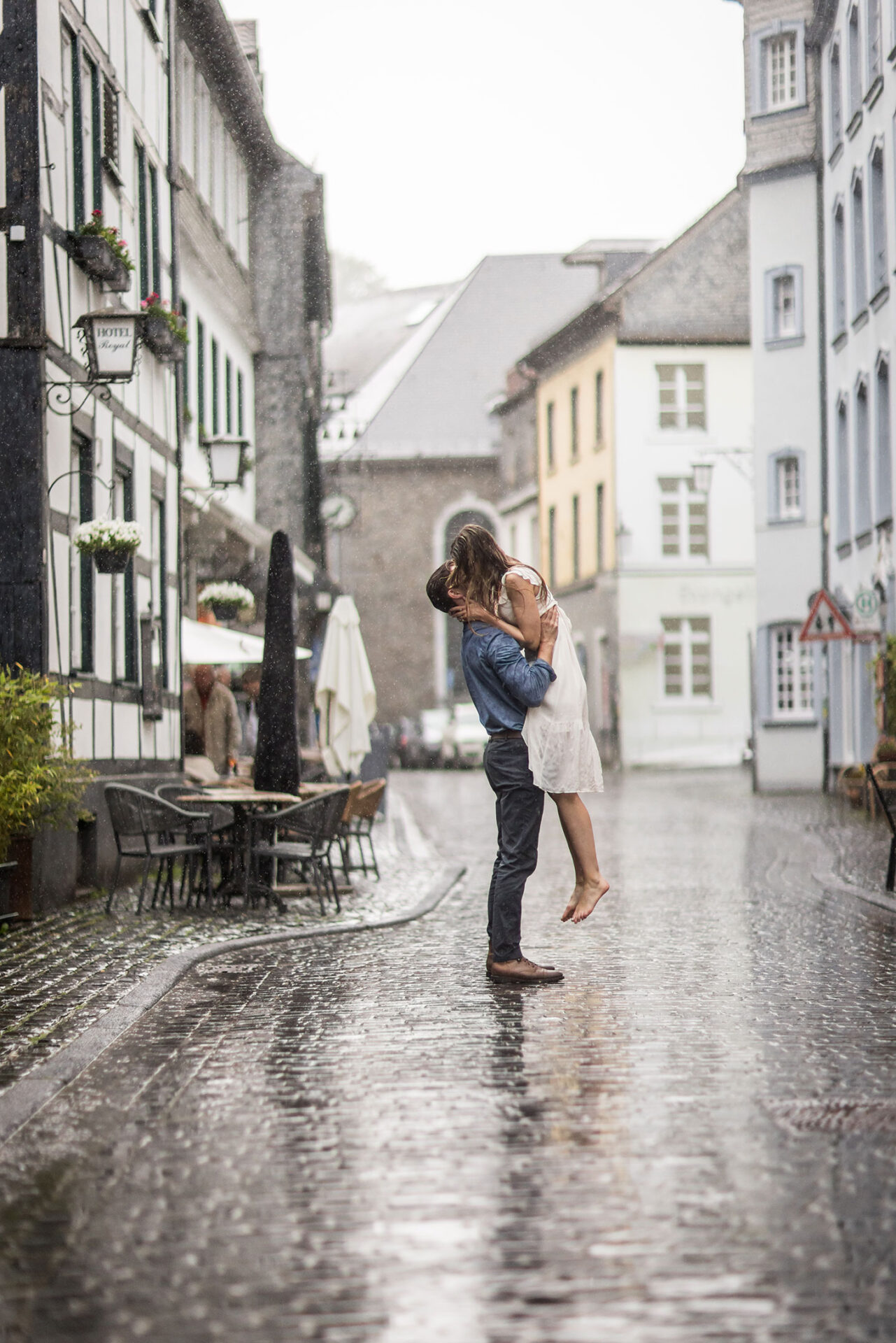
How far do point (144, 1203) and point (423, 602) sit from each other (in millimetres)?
59207

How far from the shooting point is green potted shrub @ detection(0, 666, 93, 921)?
11.6 metres

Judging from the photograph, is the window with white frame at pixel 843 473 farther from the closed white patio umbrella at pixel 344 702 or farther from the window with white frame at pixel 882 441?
the closed white patio umbrella at pixel 344 702

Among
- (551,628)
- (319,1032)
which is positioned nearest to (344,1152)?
(319,1032)

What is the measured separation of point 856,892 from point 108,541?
563cm

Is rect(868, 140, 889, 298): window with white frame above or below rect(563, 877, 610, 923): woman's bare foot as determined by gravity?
above

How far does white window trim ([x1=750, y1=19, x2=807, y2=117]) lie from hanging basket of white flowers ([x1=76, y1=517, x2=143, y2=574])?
78.5ft

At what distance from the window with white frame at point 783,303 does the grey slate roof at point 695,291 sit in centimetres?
1263

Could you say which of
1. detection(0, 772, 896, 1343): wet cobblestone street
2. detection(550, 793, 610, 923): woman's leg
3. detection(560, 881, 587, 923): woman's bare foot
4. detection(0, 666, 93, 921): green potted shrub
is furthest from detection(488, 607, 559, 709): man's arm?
detection(0, 666, 93, 921): green potted shrub

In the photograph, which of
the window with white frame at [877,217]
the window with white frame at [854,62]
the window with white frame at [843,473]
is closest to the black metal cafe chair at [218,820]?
the window with white frame at [877,217]

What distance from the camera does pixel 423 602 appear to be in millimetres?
64062

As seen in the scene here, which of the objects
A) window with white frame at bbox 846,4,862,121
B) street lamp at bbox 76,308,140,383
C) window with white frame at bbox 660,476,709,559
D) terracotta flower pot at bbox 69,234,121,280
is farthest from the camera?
window with white frame at bbox 660,476,709,559

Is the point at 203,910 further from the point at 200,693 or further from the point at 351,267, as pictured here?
the point at 351,267

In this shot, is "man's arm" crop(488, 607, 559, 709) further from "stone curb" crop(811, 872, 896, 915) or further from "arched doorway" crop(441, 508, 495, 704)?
"arched doorway" crop(441, 508, 495, 704)

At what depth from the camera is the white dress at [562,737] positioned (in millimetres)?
8695
